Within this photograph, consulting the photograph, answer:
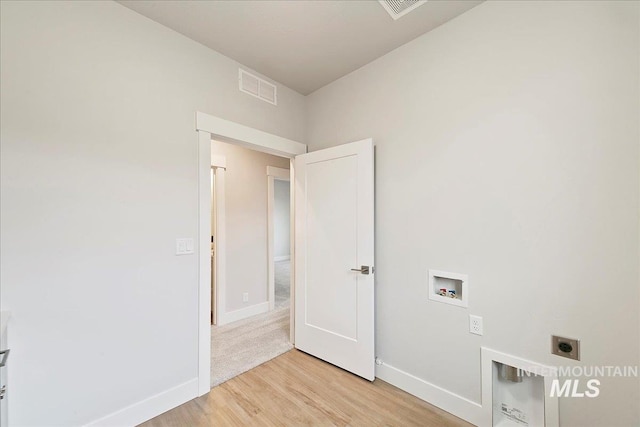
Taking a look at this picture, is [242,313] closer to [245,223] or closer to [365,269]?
[245,223]

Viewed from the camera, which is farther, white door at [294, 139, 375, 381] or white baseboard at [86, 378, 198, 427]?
white door at [294, 139, 375, 381]

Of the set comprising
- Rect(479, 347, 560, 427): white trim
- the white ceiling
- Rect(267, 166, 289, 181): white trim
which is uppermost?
the white ceiling

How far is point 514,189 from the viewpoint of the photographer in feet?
5.11

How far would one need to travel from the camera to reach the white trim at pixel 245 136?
80.1 inches

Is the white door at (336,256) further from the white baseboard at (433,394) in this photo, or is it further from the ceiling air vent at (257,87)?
the ceiling air vent at (257,87)

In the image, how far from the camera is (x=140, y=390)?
67.6 inches

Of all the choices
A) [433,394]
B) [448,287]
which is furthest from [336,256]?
[433,394]

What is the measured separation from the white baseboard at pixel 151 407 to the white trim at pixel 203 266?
0.09 meters

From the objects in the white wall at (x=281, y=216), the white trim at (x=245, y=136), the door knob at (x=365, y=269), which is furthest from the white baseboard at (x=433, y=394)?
the white wall at (x=281, y=216)

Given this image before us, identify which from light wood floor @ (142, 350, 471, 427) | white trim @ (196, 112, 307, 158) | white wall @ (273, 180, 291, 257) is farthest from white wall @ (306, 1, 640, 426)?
white wall @ (273, 180, 291, 257)

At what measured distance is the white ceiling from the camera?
169 cm

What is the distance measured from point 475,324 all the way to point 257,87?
8.53ft

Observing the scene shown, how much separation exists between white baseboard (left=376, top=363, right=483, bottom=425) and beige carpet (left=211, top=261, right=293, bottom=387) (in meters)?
1.08

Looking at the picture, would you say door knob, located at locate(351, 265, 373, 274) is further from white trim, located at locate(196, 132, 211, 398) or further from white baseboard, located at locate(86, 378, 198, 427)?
white baseboard, located at locate(86, 378, 198, 427)
